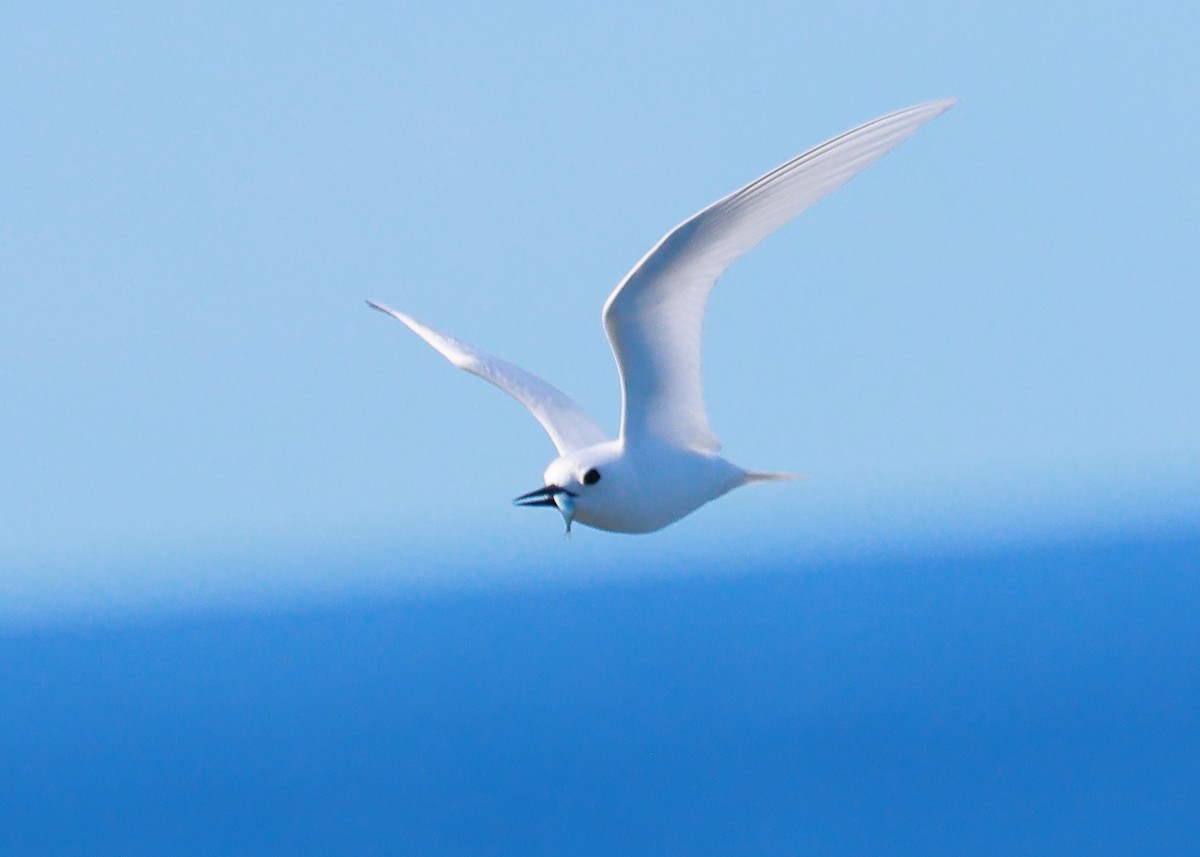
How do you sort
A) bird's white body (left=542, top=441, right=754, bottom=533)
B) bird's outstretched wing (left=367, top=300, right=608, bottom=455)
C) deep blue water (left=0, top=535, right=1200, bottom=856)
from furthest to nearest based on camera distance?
deep blue water (left=0, top=535, right=1200, bottom=856) → bird's outstretched wing (left=367, top=300, right=608, bottom=455) → bird's white body (left=542, top=441, right=754, bottom=533)

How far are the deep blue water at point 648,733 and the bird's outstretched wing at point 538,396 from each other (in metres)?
30.9

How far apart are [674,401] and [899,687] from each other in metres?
64.4

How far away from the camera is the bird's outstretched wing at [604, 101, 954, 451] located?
784 cm

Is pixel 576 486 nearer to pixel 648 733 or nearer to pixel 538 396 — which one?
pixel 538 396

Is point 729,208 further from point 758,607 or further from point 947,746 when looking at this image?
point 758,607

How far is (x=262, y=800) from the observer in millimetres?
51062

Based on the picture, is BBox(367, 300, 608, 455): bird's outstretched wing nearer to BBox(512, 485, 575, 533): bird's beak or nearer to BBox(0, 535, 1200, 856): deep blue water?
BBox(512, 485, 575, 533): bird's beak

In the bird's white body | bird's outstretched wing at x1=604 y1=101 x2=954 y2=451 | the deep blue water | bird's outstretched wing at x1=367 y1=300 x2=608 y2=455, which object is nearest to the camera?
bird's outstretched wing at x1=604 y1=101 x2=954 y2=451

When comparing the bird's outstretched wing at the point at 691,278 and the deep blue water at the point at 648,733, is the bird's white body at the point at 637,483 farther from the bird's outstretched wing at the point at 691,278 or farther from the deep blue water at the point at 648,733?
the deep blue water at the point at 648,733

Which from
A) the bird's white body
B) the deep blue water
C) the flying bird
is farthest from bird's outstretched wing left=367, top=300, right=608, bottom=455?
the deep blue water

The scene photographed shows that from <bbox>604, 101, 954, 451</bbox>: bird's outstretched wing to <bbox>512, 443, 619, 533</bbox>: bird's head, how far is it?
30cm

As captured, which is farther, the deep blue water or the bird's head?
the deep blue water

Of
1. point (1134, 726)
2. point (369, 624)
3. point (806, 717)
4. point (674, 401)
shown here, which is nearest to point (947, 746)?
point (1134, 726)

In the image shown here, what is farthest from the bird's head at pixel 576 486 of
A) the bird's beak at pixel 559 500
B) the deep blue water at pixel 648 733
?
the deep blue water at pixel 648 733
